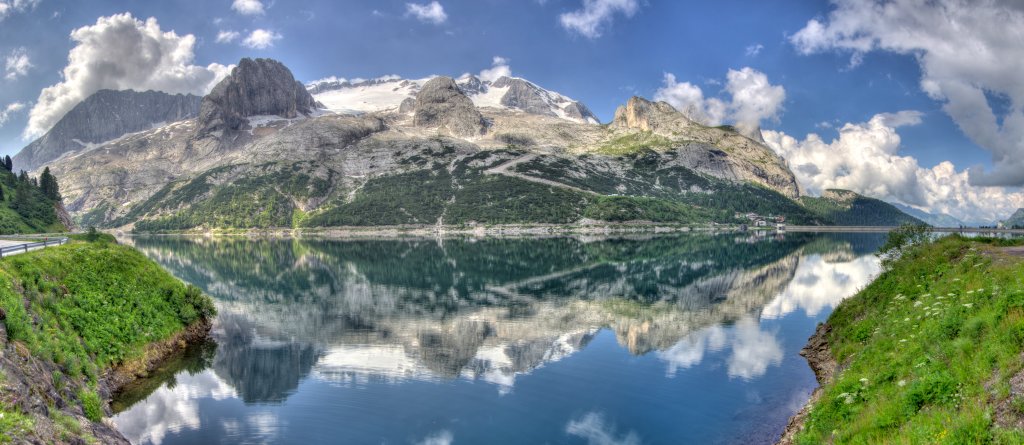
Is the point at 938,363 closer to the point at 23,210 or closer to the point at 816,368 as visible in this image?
the point at 816,368

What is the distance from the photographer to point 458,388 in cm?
3784

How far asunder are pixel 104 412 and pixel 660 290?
71724mm

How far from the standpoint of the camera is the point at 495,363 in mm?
44594

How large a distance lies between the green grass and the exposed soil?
36088mm

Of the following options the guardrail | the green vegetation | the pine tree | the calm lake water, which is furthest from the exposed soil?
the pine tree

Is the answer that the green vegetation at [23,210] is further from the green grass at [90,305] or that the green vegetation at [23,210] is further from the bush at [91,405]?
the bush at [91,405]

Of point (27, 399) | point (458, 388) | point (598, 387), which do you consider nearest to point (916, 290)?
point (598, 387)

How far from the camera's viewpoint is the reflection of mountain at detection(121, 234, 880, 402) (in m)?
45.1

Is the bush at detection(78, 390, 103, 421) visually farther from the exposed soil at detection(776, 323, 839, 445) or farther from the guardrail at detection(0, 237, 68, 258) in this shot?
the exposed soil at detection(776, 323, 839, 445)

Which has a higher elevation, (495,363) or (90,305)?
(90,305)

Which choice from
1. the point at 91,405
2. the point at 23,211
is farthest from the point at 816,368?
the point at 23,211

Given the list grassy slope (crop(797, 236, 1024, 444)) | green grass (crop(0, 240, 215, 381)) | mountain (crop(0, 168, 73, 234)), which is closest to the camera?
grassy slope (crop(797, 236, 1024, 444))

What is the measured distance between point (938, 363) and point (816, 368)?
20.8m

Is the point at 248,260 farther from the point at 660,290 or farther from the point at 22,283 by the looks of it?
the point at 22,283
